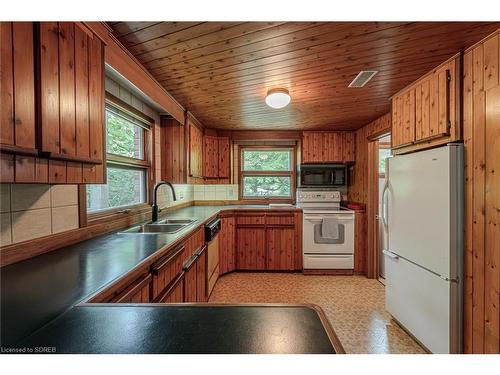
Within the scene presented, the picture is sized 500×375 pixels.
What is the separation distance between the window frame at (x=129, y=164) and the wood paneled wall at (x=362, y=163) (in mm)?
2908

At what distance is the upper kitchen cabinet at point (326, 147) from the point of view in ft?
13.2

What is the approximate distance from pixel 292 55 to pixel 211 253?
2266mm

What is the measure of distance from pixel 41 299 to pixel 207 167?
10.8ft

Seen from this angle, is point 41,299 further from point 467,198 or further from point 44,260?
point 467,198

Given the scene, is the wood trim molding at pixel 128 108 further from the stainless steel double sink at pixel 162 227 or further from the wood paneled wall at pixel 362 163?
the wood paneled wall at pixel 362 163

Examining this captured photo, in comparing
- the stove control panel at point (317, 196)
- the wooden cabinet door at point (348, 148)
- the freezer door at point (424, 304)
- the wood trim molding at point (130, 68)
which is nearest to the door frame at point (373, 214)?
the wooden cabinet door at point (348, 148)

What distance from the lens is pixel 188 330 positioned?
70cm

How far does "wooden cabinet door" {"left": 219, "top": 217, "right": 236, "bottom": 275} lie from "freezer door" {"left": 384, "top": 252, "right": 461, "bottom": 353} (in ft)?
6.90

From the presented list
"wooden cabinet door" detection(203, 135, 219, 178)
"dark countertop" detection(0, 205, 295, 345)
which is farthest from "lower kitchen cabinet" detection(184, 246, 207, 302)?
→ "wooden cabinet door" detection(203, 135, 219, 178)

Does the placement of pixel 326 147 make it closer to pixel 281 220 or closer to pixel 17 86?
pixel 281 220

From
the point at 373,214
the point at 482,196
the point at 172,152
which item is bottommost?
the point at 373,214

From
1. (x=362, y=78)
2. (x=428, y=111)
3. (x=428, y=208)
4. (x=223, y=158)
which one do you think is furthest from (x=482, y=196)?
(x=223, y=158)

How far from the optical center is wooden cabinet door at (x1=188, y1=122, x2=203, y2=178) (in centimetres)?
322

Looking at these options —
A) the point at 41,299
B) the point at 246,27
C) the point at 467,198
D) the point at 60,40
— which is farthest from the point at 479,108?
the point at 41,299
